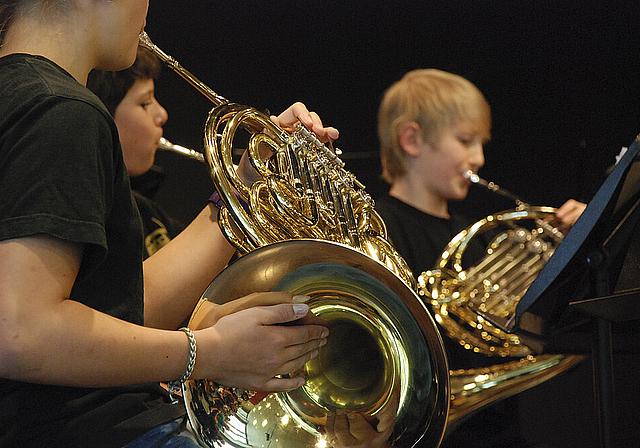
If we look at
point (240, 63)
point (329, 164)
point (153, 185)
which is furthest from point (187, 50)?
point (329, 164)

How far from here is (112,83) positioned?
4.80ft

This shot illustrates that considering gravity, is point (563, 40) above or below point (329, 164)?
above

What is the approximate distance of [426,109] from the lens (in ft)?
6.18

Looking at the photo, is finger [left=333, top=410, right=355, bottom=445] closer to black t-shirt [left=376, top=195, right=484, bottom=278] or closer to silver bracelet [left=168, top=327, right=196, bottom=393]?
silver bracelet [left=168, top=327, right=196, bottom=393]

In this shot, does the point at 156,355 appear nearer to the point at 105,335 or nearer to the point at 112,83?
the point at 105,335

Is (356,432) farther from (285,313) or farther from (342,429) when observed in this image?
(285,313)

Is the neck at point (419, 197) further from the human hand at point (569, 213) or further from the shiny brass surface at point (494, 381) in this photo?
the shiny brass surface at point (494, 381)

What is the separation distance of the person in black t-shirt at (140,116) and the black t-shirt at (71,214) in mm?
738

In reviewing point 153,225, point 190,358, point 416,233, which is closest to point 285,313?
point 190,358

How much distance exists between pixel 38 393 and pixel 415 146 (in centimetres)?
142

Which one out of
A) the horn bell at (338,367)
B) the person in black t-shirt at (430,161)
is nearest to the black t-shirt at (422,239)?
the person in black t-shirt at (430,161)

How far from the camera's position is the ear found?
187cm

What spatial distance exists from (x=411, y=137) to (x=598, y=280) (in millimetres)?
1040

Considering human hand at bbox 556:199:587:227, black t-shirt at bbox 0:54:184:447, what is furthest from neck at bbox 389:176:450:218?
black t-shirt at bbox 0:54:184:447
